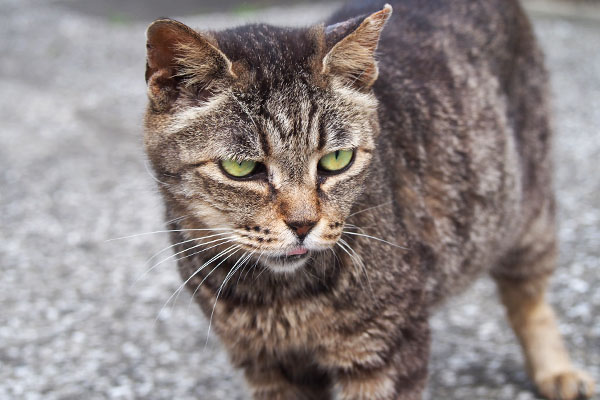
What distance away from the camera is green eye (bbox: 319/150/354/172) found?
2.10 metres

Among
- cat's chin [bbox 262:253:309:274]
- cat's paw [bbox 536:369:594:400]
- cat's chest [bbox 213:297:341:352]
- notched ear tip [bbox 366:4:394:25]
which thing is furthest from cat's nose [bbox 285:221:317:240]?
cat's paw [bbox 536:369:594:400]

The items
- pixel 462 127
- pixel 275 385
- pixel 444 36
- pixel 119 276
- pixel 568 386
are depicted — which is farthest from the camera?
pixel 119 276

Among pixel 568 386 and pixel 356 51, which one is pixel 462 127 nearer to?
pixel 356 51

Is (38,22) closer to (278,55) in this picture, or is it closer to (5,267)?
(5,267)

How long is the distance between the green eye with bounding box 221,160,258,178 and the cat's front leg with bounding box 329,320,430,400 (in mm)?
684

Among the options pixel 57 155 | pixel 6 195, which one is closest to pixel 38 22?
pixel 57 155

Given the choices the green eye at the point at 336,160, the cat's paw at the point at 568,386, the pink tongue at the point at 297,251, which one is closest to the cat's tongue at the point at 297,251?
the pink tongue at the point at 297,251

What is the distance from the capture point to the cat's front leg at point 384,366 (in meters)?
2.32

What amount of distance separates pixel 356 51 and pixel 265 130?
389 mm

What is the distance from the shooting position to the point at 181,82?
211 cm

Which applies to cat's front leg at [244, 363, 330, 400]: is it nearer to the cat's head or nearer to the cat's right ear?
the cat's head

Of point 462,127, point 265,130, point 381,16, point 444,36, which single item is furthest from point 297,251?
point 444,36

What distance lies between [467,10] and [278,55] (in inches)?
52.4

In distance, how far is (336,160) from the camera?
83.9 inches
